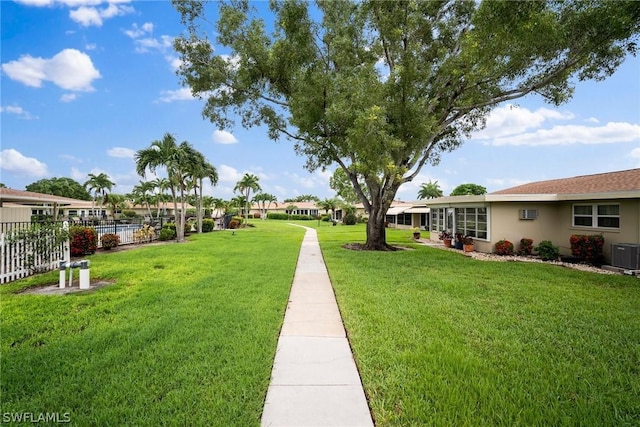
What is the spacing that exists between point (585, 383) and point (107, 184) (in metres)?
55.9

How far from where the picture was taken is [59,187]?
5797 centimetres

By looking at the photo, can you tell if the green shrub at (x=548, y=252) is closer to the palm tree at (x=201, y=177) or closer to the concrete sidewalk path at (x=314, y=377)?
the concrete sidewalk path at (x=314, y=377)

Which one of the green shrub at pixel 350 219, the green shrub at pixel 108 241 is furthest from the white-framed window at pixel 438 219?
the green shrub at pixel 350 219

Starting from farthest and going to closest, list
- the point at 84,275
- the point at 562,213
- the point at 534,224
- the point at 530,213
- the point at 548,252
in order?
the point at 534,224 → the point at 530,213 → the point at 562,213 → the point at 548,252 → the point at 84,275

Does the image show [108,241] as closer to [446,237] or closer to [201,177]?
[201,177]

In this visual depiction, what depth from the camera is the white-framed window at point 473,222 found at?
15209 mm

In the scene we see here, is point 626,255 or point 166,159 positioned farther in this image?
point 166,159

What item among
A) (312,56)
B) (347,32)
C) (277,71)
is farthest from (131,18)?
(347,32)

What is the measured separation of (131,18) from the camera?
10.1 meters

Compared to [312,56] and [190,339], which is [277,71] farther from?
[190,339]

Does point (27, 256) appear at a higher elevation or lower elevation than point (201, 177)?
lower

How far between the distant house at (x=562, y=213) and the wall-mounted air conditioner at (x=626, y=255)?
2.30 feet

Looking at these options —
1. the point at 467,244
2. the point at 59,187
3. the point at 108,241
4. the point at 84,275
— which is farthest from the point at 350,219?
the point at 59,187

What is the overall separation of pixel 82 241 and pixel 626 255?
2039 cm
